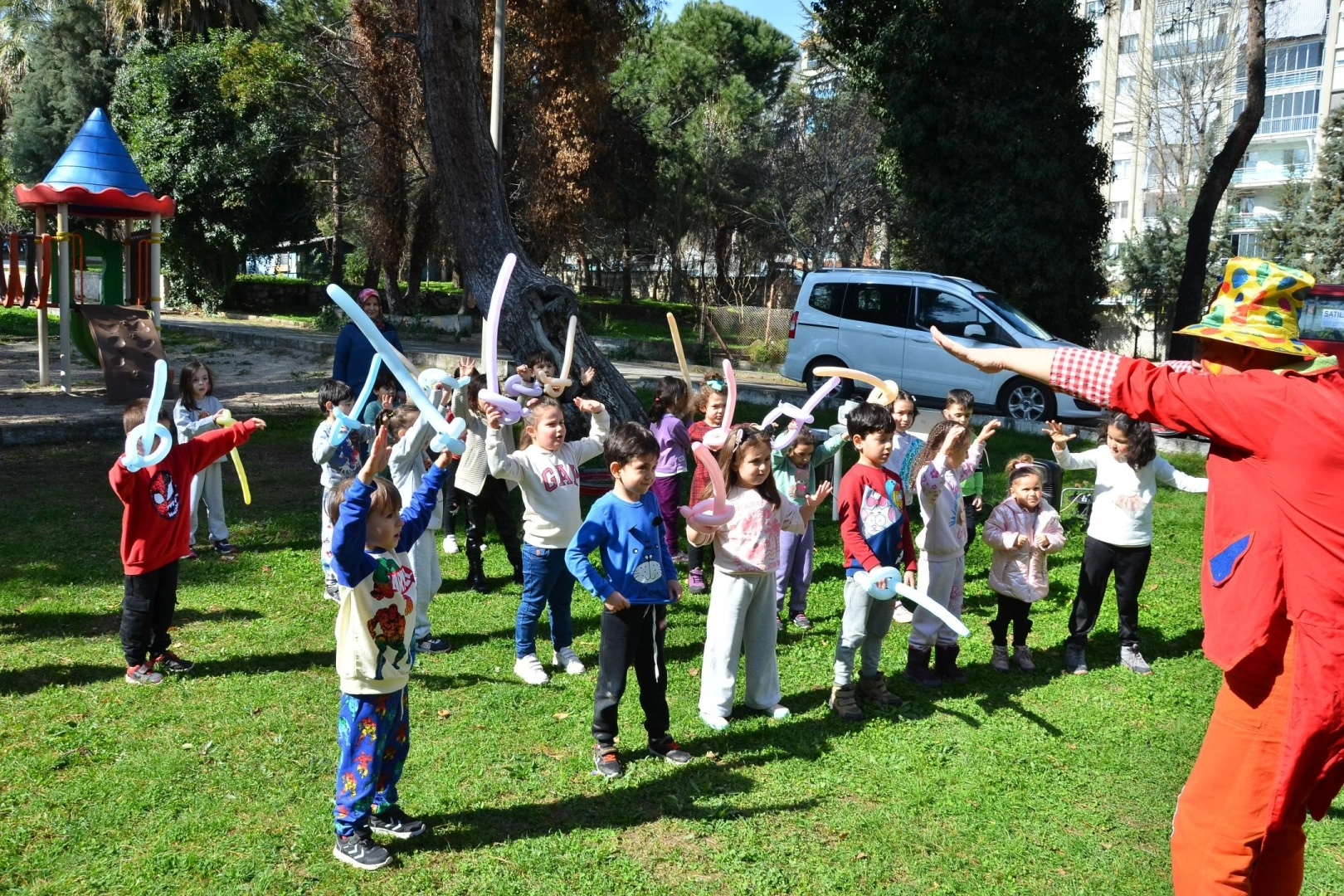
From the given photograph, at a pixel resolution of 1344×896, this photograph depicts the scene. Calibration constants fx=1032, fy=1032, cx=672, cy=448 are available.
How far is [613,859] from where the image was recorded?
12.9 ft

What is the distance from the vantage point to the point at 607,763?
458 cm

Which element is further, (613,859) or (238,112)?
(238,112)

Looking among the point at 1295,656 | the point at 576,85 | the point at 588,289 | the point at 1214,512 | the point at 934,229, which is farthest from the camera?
the point at 588,289

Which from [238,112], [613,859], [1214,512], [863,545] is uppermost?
[238,112]

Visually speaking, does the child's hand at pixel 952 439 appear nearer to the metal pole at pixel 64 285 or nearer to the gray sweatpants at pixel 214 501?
the gray sweatpants at pixel 214 501

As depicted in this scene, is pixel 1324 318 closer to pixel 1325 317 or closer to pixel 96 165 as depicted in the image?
pixel 1325 317

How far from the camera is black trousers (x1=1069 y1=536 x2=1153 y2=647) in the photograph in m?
6.01

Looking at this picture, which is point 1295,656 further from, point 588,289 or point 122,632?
point 588,289

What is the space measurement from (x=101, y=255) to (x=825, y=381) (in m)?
12.6

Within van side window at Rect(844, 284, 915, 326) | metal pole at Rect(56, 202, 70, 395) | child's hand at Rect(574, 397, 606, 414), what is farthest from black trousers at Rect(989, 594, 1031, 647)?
metal pole at Rect(56, 202, 70, 395)

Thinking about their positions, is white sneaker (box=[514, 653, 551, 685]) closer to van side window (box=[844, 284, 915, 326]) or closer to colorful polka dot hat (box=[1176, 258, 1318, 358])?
colorful polka dot hat (box=[1176, 258, 1318, 358])

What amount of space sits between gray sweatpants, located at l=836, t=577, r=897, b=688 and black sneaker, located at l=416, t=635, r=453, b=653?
7.64 ft

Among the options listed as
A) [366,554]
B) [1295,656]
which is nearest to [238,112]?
[366,554]

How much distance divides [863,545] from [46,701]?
4194mm
